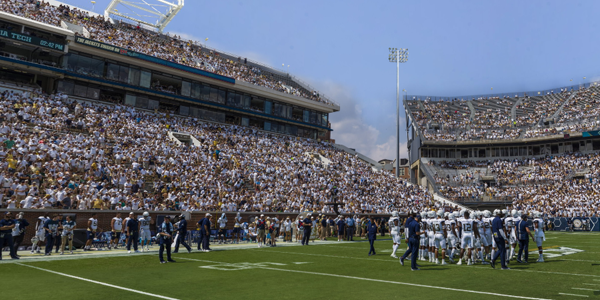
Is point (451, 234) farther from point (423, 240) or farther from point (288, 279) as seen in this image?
point (288, 279)

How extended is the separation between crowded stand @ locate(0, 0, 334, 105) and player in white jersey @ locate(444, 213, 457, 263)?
35.0m

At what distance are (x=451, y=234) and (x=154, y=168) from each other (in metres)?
21.1

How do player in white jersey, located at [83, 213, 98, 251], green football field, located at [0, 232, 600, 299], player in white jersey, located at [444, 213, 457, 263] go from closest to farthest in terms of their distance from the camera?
green football field, located at [0, 232, 600, 299] → player in white jersey, located at [444, 213, 457, 263] → player in white jersey, located at [83, 213, 98, 251]

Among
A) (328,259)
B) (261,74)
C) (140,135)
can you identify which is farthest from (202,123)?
(328,259)

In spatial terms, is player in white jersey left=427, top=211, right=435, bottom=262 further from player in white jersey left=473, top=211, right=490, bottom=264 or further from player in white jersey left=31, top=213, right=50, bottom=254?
player in white jersey left=31, top=213, right=50, bottom=254

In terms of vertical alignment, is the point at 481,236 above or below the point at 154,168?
below

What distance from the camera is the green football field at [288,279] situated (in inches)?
349

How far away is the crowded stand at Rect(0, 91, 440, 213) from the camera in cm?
2219

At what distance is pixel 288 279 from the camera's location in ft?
36.1

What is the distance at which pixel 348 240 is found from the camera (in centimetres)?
2734

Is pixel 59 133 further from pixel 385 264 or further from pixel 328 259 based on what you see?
pixel 385 264

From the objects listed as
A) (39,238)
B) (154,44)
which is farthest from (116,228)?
(154,44)

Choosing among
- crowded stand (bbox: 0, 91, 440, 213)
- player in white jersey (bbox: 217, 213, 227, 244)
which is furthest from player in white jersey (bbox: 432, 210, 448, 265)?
crowded stand (bbox: 0, 91, 440, 213)

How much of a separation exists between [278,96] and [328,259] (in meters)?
37.6
